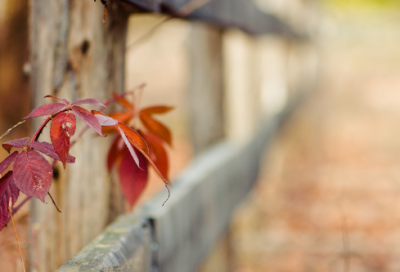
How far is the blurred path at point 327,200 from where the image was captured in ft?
10.4

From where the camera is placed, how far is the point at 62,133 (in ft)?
2.07

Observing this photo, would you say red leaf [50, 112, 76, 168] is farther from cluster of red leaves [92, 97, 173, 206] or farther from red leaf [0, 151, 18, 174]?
cluster of red leaves [92, 97, 173, 206]

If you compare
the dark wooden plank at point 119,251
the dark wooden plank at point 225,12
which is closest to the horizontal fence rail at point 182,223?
the dark wooden plank at point 119,251

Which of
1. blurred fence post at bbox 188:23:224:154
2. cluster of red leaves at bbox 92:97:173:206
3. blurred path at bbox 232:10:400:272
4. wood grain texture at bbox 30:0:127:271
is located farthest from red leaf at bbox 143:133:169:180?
blurred fence post at bbox 188:23:224:154

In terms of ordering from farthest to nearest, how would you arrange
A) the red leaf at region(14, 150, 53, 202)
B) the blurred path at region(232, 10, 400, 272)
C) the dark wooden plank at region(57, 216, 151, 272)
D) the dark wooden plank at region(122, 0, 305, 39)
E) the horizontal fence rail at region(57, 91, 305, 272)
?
the blurred path at region(232, 10, 400, 272), the dark wooden plank at region(122, 0, 305, 39), the horizontal fence rail at region(57, 91, 305, 272), the dark wooden plank at region(57, 216, 151, 272), the red leaf at region(14, 150, 53, 202)

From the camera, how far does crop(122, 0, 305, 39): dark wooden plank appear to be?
1.15 metres

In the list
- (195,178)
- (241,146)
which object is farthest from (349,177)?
(195,178)

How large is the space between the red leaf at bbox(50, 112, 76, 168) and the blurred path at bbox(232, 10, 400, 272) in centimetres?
93

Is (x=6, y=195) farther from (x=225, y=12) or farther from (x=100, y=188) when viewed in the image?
(x=225, y=12)

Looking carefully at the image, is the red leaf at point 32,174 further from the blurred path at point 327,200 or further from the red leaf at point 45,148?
the blurred path at point 327,200

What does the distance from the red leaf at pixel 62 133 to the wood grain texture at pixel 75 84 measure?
362 millimetres

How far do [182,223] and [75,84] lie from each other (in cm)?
77

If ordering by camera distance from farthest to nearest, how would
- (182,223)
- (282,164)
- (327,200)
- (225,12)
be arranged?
(282,164), (327,200), (225,12), (182,223)

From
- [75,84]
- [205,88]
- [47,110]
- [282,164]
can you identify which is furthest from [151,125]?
[282,164]
